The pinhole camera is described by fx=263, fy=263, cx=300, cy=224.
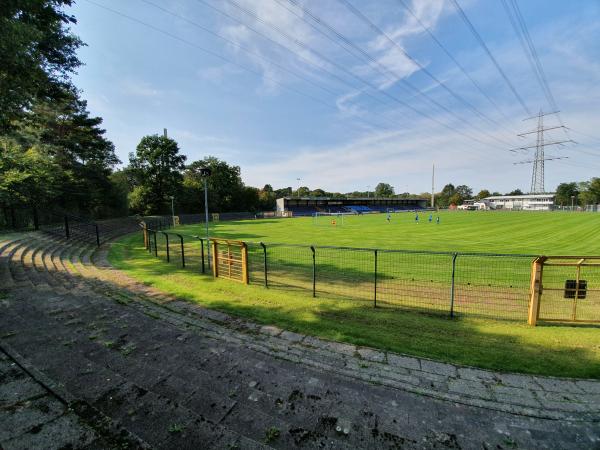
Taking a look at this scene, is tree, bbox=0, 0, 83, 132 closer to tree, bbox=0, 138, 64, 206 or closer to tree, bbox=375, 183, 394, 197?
tree, bbox=0, 138, 64, 206

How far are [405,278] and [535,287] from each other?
4292mm

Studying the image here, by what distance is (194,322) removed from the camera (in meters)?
5.43

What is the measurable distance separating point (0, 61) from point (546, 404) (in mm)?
12799

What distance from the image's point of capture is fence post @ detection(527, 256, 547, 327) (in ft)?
17.8

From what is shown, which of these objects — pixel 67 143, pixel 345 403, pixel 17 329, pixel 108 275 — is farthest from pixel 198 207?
pixel 345 403

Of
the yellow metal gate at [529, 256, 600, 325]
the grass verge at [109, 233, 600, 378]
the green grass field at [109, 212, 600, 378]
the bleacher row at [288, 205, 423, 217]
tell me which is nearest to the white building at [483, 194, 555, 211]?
the bleacher row at [288, 205, 423, 217]

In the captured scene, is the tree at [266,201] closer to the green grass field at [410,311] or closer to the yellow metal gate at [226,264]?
the green grass field at [410,311]

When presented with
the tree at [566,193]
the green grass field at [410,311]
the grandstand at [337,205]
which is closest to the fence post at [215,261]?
the green grass field at [410,311]

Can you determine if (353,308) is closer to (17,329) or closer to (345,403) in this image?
(345,403)

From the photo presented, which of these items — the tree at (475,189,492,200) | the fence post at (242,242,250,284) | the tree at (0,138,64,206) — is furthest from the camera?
the tree at (475,189,492,200)


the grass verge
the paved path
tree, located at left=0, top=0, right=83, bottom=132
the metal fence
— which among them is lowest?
the metal fence

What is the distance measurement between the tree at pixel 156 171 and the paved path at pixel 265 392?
132 ft

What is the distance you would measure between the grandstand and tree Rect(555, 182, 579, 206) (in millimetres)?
62982

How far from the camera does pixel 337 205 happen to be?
91000mm
